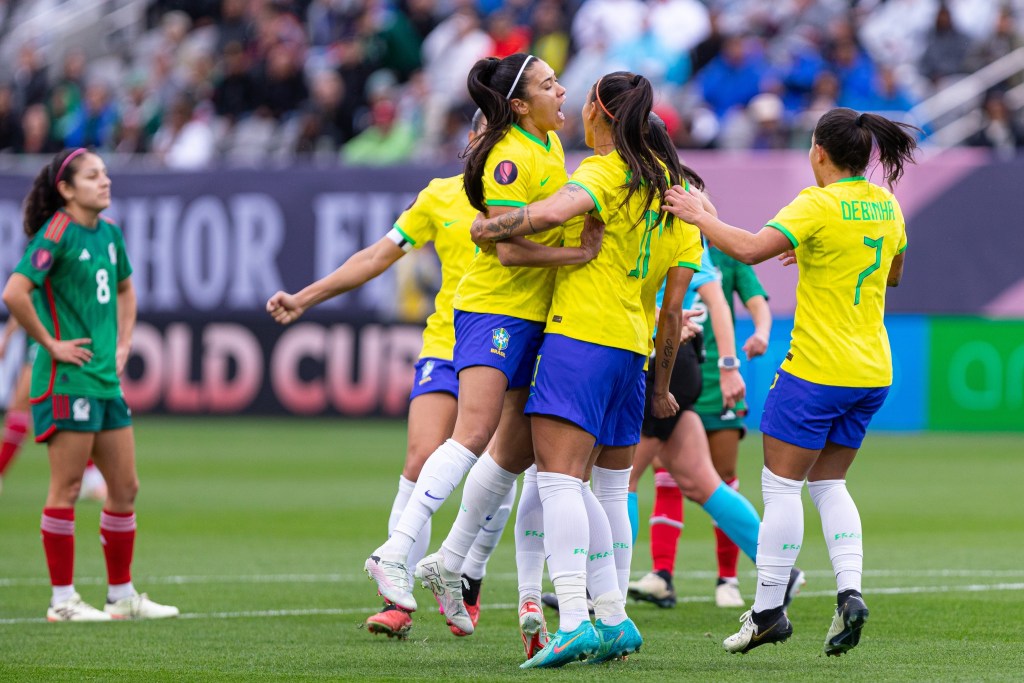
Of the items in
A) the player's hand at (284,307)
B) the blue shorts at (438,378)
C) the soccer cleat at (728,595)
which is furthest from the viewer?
the soccer cleat at (728,595)

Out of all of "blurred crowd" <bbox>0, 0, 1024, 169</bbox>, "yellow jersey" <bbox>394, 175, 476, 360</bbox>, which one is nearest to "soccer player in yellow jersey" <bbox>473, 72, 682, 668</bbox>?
"yellow jersey" <bbox>394, 175, 476, 360</bbox>

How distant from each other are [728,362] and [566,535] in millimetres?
2388

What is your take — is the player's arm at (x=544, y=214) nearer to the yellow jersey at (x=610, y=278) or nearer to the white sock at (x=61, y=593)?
the yellow jersey at (x=610, y=278)

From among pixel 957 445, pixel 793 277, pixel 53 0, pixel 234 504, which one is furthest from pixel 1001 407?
pixel 53 0

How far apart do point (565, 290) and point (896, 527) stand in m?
6.40

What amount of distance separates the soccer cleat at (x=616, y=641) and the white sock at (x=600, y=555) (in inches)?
6.1

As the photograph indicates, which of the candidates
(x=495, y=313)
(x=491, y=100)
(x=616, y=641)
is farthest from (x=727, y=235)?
(x=616, y=641)

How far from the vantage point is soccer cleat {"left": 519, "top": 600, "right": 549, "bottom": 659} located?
6531 mm

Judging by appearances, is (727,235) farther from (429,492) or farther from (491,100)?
(429,492)

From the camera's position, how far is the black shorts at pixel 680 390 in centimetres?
848

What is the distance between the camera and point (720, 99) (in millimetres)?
20844

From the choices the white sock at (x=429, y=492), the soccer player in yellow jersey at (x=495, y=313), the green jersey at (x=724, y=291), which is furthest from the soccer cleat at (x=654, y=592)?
the white sock at (x=429, y=492)

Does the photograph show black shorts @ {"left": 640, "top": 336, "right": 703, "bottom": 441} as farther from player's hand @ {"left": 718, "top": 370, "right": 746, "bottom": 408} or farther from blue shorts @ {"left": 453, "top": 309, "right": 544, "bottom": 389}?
blue shorts @ {"left": 453, "top": 309, "right": 544, "bottom": 389}

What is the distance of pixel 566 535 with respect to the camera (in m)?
6.38
